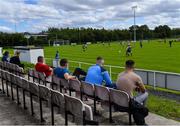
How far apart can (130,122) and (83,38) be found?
456ft

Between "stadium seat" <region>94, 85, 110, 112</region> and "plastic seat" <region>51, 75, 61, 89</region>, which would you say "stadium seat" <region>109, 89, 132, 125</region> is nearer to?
"stadium seat" <region>94, 85, 110, 112</region>

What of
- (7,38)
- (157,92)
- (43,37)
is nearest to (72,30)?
(43,37)

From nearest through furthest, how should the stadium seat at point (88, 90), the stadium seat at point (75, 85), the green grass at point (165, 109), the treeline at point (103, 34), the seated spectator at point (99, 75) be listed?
the stadium seat at point (88, 90) < the green grass at point (165, 109) < the stadium seat at point (75, 85) < the seated spectator at point (99, 75) < the treeline at point (103, 34)

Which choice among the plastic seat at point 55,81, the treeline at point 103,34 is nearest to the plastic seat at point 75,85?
the plastic seat at point 55,81

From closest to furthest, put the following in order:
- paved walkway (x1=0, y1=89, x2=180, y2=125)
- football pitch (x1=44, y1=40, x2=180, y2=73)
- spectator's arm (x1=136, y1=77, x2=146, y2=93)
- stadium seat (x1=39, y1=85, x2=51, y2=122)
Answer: stadium seat (x1=39, y1=85, x2=51, y2=122)
spectator's arm (x1=136, y1=77, x2=146, y2=93)
paved walkway (x1=0, y1=89, x2=180, y2=125)
football pitch (x1=44, y1=40, x2=180, y2=73)

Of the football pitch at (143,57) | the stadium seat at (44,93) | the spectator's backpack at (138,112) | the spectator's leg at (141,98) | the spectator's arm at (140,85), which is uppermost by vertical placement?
the spectator's arm at (140,85)

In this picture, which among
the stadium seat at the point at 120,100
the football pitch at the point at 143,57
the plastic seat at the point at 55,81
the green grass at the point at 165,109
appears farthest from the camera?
the football pitch at the point at 143,57

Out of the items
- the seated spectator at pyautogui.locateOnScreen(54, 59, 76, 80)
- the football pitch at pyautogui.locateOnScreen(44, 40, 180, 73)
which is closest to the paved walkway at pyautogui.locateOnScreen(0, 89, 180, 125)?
the seated spectator at pyautogui.locateOnScreen(54, 59, 76, 80)

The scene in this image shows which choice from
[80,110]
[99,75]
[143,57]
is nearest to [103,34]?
[143,57]

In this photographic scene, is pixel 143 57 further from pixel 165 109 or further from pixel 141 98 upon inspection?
pixel 141 98

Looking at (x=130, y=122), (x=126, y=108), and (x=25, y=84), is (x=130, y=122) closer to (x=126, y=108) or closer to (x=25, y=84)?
(x=126, y=108)

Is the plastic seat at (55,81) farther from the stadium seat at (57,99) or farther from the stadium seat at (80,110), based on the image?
the stadium seat at (80,110)

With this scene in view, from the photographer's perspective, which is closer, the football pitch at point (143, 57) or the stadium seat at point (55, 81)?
the stadium seat at point (55, 81)

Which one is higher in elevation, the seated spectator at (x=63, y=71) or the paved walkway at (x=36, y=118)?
the seated spectator at (x=63, y=71)
